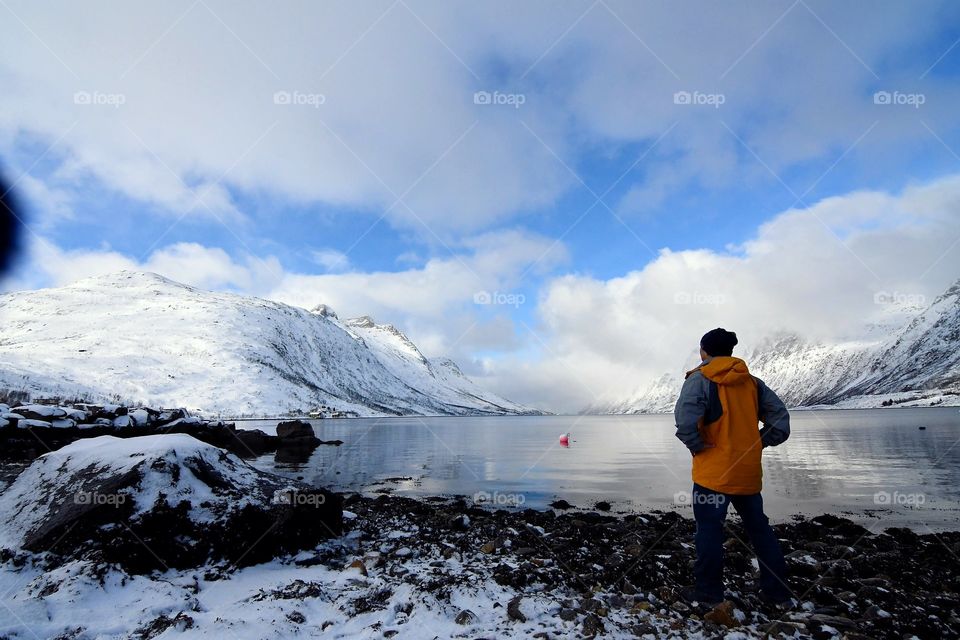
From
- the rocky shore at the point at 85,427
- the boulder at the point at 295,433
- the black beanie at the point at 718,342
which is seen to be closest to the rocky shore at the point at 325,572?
the black beanie at the point at 718,342

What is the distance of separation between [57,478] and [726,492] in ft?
37.9

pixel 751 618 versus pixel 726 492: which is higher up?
pixel 726 492

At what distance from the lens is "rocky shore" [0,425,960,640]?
598 cm

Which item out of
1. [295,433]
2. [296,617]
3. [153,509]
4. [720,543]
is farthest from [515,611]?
[295,433]

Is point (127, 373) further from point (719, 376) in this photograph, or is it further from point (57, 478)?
point (719, 376)

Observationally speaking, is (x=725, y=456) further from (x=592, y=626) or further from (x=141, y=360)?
(x=141, y=360)

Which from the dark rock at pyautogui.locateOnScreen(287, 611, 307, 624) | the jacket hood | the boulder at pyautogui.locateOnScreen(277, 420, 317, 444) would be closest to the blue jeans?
the jacket hood

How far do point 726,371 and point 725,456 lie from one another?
120 cm

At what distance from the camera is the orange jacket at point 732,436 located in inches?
257

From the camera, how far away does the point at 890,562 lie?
9828mm

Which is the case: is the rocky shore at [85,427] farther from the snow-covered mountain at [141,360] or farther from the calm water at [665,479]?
the snow-covered mountain at [141,360]

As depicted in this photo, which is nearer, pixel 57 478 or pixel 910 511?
pixel 57 478

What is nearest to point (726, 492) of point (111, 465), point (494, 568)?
point (494, 568)

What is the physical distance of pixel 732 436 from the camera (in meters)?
6.57
